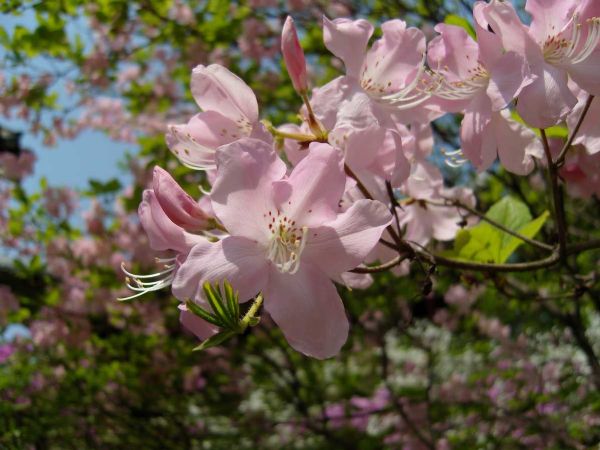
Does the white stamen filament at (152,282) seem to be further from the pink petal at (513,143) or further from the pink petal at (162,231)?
the pink petal at (513,143)

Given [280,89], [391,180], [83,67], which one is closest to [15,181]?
[83,67]

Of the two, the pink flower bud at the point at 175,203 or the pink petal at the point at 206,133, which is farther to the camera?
the pink petal at the point at 206,133

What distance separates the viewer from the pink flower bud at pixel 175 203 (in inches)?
33.6

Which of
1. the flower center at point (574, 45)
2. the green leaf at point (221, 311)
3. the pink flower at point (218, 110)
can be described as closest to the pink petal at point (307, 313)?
the green leaf at point (221, 311)

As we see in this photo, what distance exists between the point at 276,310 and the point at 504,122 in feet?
1.84

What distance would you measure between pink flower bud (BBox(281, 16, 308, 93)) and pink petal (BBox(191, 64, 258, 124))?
86mm

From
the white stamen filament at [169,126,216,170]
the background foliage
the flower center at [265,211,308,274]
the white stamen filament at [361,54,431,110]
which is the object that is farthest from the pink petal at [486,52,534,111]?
the background foliage

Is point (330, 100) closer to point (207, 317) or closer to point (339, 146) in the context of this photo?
point (339, 146)

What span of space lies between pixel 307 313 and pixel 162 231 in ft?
0.83

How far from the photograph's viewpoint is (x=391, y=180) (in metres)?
0.96

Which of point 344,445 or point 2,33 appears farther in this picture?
point 344,445

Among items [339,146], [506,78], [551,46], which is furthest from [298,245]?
[551,46]

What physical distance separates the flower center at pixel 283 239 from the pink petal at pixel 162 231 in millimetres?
115

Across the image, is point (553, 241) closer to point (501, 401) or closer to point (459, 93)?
point (459, 93)
